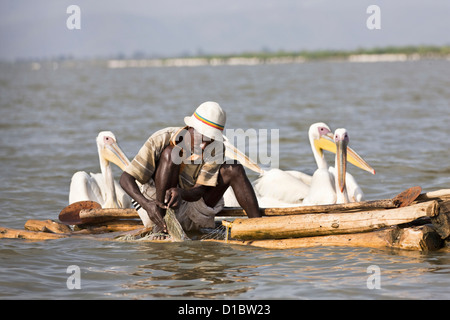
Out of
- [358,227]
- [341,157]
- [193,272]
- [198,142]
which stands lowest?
[193,272]

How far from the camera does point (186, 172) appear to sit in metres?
5.97

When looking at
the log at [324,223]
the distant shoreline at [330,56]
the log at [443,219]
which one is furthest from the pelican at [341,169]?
the distant shoreline at [330,56]

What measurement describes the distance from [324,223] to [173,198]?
1091 millimetres

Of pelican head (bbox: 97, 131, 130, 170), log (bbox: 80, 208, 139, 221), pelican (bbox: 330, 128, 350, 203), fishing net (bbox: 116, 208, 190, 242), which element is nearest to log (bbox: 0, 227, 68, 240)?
log (bbox: 80, 208, 139, 221)

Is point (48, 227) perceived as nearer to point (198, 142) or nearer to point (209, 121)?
point (198, 142)

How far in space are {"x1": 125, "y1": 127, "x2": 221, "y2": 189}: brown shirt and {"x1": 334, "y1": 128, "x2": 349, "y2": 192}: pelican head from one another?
1.87 meters

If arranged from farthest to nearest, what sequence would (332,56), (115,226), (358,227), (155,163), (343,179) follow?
(332,56)
(343,179)
(115,226)
(155,163)
(358,227)

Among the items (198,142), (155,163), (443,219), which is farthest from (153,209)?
(443,219)

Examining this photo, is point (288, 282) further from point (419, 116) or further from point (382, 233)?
point (419, 116)

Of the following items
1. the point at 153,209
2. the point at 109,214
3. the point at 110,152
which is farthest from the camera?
the point at 110,152

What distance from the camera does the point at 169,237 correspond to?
19.9 ft

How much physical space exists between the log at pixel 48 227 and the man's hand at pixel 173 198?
124 centimetres
